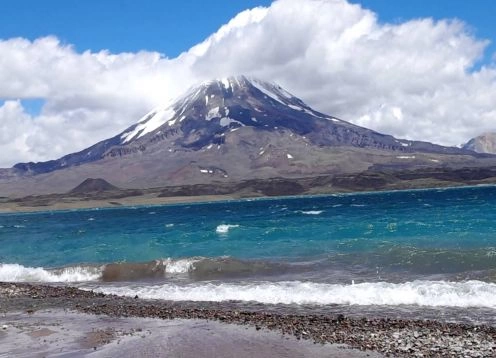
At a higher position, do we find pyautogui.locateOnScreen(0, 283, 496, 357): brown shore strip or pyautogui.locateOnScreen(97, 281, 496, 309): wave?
pyautogui.locateOnScreen(97, 281, 496, 309): wave

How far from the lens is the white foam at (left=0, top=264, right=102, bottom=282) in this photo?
115 ft

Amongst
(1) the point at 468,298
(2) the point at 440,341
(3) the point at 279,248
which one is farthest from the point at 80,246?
(2) the point at 440,341

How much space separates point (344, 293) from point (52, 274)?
21.0m

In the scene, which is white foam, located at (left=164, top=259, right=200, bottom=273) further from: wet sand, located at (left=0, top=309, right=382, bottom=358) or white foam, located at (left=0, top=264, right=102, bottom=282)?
wet sand, located at (left=0, top=309, right=382, bottom=358)

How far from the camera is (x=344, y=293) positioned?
2208 centimetres

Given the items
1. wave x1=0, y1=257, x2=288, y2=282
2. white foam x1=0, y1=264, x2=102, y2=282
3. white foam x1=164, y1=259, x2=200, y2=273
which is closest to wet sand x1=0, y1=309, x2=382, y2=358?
wave x1=0, y1=257, x2=288, y2=282

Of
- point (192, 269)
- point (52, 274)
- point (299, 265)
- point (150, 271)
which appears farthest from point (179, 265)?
point (52, 274)

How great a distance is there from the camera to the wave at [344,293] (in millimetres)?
20297

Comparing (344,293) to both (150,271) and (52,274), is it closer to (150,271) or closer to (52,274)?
(150,271)

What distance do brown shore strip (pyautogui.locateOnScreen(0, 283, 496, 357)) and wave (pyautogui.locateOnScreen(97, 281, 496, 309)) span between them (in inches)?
80.6

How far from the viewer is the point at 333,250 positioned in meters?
37.9

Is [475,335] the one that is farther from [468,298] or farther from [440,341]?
[468,298]

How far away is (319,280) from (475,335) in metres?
12.2

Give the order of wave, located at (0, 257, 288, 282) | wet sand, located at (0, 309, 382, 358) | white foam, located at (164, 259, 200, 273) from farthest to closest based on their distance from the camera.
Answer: white foam, located at (164, 259, 200, 273) → wave, located at (0, 257, 288, 282) → wet sand, located at (0, 309, 382, 358)
